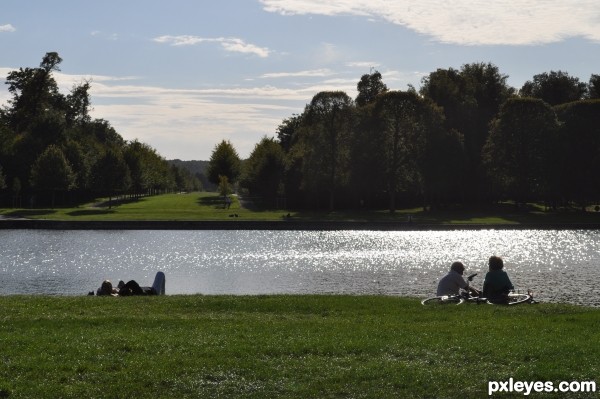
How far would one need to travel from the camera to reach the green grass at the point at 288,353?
10.9 meters

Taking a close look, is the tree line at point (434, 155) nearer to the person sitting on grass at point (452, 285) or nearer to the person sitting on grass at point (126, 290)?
the person sitting on grass at point (126, 290)

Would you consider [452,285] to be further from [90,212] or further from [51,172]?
[51,172]

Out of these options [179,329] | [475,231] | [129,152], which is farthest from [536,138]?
[179,329]

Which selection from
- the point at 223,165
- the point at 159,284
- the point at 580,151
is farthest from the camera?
the point at 223,165

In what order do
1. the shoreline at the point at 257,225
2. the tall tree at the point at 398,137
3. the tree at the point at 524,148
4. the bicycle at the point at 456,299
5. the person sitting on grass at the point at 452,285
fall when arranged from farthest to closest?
the tall tree at the point at 398,137
the tree at the point at 524,148
the shoreline at the point at 257,225
the person sitting on grass at the point at 452,285
the bicycle at the point at 456,299

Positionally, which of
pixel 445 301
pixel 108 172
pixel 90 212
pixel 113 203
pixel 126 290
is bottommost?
pixel 126 290

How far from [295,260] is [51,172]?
181 ft

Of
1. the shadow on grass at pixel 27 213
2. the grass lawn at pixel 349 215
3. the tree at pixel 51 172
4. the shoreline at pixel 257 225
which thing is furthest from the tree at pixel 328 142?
the tree at pixel 51 172

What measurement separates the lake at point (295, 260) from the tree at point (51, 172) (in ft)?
78.7

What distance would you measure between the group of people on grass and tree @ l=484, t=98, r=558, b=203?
214 ft

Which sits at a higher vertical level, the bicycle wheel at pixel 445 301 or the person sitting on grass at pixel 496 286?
the person sitting on grass at pixel 496 286

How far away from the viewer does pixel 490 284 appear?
1984cm

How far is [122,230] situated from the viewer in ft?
233

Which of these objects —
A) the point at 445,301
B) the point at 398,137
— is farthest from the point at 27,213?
the point at 445,301
